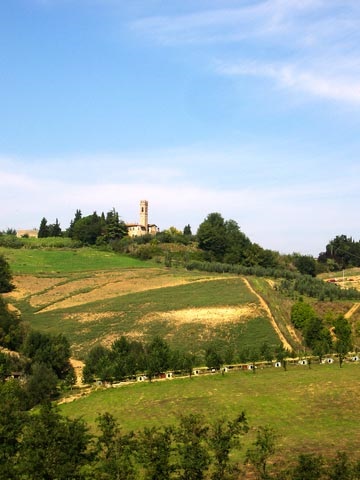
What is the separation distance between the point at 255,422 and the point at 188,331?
2804 centimetres

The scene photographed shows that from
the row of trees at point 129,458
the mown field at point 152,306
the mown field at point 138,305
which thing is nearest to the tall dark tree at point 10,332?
the mown field at point 152,306

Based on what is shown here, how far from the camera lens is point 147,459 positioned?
2020 centimetres

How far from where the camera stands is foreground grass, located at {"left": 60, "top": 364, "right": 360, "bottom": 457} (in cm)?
2989

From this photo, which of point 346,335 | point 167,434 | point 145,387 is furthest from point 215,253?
point 167,434

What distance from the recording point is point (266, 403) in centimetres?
3594

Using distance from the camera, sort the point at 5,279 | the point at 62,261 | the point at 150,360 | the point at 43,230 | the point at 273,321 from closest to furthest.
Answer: the point at 150,360 < the point at 273,321 < the point at 5,279 < the point at 62,261 < the point at 43,230

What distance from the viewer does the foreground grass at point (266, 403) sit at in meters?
29.9

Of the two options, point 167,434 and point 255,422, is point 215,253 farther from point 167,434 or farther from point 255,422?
point 167,434

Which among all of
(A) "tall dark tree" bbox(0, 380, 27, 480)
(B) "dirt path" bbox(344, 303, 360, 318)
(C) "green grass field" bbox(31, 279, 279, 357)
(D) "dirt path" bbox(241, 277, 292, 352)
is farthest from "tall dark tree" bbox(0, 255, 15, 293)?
(A) "tall dark tree" bbox(0, 380, 27, 480)

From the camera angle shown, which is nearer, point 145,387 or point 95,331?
point 145,387

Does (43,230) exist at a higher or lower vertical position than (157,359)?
higher

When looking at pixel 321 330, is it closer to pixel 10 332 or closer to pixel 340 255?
pixel 10 332

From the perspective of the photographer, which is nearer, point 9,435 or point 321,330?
point 9,435

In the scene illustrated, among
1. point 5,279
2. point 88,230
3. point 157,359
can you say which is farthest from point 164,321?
point 88,230
